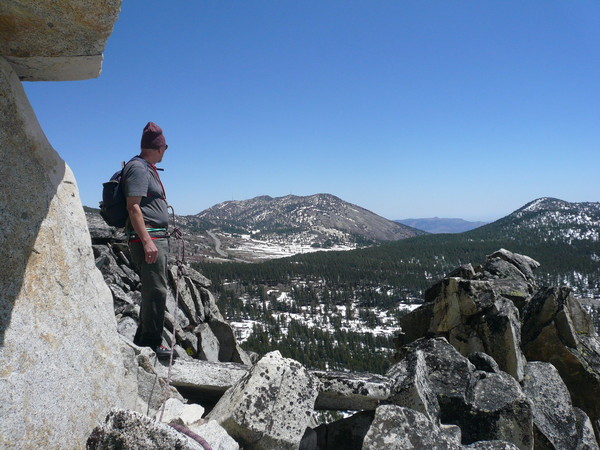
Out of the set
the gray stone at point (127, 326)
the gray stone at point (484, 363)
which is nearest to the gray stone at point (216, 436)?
the gray stone at point (484, 363)

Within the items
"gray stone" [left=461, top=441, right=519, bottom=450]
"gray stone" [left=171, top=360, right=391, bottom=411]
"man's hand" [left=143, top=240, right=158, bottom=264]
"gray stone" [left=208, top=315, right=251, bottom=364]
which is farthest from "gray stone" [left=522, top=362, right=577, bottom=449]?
"gray stone" [left=208, top=315, right=251, bottom=364]

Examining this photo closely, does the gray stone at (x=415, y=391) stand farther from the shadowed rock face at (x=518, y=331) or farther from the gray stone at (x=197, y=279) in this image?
the gray stone at (x=197, y=279)

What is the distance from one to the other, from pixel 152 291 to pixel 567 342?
11.2 meters

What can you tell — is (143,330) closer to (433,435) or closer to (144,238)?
(144,238)

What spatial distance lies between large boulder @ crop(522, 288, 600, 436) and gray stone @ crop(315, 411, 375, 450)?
7041 mm

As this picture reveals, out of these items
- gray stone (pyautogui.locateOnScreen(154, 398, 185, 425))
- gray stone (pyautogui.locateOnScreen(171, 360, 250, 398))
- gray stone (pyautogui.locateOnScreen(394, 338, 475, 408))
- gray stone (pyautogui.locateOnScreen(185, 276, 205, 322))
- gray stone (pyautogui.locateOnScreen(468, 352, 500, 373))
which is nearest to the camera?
gray stone (pyautogui.locateOnScreen(154, 398, 185, 425))

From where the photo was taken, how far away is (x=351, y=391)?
23.0ft

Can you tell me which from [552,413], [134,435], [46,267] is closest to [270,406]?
[134,435]

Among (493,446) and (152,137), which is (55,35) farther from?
(493,446)

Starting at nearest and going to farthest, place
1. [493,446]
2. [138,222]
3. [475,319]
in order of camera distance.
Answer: [493,446] < [138,222] < [475,319]

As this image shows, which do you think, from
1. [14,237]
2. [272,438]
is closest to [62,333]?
[14,237]

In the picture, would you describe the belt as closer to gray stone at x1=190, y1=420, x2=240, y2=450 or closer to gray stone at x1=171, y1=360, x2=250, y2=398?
gray stone at x1=171, y1=360, x2=250, y2=398

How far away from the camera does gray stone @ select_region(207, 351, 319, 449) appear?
215 inches

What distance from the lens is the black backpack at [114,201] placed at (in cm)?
685
